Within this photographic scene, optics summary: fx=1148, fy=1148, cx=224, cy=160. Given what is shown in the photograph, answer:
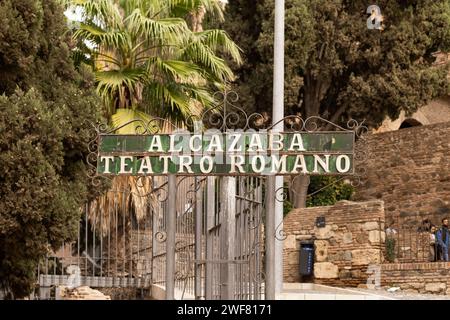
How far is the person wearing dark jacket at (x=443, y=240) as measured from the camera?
21.8 m

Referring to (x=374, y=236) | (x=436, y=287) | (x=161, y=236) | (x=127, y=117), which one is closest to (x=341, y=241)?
(x=374, y=236)

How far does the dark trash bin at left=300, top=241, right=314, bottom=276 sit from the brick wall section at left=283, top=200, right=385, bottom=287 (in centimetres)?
11

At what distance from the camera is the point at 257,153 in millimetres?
9055

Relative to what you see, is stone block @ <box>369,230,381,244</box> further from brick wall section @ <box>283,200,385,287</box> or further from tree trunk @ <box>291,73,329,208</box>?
tree trunk @ <box>291,73,329,208</box>

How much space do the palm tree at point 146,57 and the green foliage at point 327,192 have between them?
31.2 ft

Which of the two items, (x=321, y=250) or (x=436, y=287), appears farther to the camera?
(x=321, y=250)

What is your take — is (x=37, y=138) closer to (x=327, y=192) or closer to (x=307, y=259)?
(x=307, y=259)

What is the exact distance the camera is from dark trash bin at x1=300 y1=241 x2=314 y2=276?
22.2 metres

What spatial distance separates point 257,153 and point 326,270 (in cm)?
1323

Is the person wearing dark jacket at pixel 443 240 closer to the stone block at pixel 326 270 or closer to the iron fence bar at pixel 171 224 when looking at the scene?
the stone block at pixel 326 270
